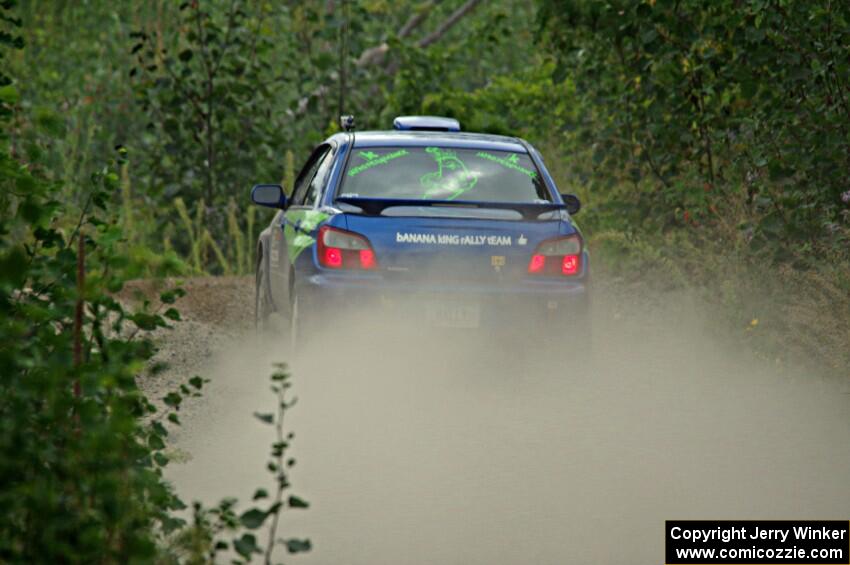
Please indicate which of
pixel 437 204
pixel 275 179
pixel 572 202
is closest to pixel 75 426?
Result: pixel 437 204

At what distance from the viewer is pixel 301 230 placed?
36.3ft

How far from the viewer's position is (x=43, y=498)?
14.4ft

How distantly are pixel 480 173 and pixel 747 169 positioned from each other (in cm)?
413

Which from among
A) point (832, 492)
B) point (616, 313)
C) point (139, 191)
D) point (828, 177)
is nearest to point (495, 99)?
point (139, 191)

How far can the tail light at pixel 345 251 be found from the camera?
10148 mm

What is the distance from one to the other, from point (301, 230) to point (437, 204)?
46.1 inches

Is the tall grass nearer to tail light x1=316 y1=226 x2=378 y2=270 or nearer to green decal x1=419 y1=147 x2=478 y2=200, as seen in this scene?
green decal x1=419 y1=147 x2=478 y2=200

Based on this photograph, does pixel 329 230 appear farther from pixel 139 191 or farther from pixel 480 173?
pixel 139 191

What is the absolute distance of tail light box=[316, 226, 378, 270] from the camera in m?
10.1

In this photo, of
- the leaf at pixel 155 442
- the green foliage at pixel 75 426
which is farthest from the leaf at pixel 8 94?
the leaf at pixel 155 442

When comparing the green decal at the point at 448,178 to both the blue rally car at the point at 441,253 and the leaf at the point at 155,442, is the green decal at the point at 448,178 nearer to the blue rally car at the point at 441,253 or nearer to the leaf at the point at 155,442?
the blue rally car at the point at 441,253

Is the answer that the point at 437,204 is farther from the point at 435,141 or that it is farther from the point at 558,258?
the point at 435,141

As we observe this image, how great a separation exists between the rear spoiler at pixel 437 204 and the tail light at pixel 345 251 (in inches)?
7.8

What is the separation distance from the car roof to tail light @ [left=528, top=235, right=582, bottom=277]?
116 cm
